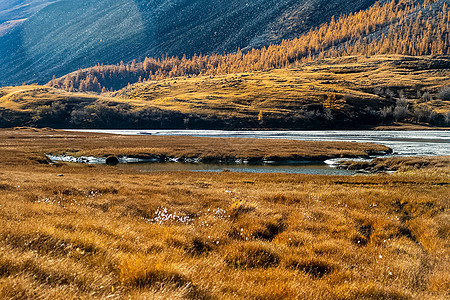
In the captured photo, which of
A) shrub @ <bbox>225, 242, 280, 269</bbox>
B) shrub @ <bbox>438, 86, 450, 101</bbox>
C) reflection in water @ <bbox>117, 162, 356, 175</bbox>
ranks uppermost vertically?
shrub @ <bbox>438, 86, 450, 101</bbox>

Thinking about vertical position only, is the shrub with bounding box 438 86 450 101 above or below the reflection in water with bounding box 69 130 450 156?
above

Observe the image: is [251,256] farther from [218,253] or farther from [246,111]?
[246,111]

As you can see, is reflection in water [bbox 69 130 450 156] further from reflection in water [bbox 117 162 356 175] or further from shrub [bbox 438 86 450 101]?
shrub [bbox 438 86 450 101]

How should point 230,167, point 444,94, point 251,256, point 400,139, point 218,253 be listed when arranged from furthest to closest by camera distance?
point 444,94, point 400,139, point 230,167, point 218,253, point 251,256

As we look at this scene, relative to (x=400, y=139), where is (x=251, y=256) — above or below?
above

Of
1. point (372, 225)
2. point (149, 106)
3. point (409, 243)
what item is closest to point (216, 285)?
point (409, 243)

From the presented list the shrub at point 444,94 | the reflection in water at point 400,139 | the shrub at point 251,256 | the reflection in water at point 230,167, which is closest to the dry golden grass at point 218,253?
the shrub at point 251,256

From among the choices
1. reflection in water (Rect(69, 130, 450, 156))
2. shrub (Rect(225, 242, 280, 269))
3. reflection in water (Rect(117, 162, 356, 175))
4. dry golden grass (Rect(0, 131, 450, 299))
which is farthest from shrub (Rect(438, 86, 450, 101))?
shrub (Rect(225, 242, 280, 269))

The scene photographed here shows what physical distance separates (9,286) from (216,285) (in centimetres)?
320

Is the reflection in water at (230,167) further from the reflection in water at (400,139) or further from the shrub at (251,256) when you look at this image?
the shrub at (251,256)

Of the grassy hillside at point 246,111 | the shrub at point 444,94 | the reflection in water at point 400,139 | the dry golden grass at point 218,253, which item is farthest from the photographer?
the shrub at point 444,94

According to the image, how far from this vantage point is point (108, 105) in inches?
6368

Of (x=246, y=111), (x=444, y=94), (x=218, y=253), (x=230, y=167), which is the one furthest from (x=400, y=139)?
(x=444, y=94)

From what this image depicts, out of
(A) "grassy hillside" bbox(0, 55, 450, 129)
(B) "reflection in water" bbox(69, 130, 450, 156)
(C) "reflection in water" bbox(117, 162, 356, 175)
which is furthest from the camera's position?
(A) "grassy hillside" bbox(0, 55, 450, 129)
